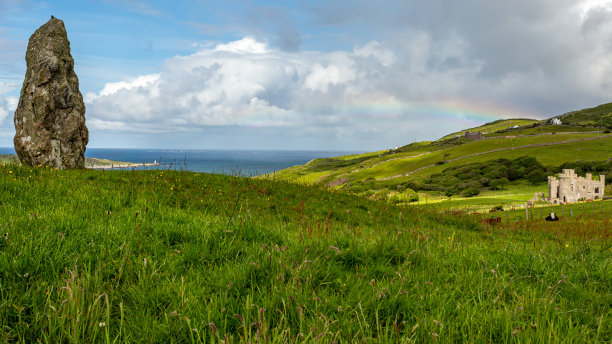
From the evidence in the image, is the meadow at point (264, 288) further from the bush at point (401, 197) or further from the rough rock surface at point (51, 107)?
the bush at point (401, 197)

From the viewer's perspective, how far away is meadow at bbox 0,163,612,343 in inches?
104

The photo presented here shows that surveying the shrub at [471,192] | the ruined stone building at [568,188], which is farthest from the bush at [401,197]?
the shrub at [471,192]

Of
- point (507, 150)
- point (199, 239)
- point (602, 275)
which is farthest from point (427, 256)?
point (507, 150)

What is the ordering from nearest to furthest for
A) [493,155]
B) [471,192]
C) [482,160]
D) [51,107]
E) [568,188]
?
[51,107], [568,188], [471,192], [482,160], [493,155]

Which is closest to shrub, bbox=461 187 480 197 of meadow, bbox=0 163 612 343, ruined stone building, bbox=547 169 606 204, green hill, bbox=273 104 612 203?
green hill, bbox=273 104 612 203

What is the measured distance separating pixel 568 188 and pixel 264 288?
348 feet

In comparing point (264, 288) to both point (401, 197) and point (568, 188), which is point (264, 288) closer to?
point (401, 197)

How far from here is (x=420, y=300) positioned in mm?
3314

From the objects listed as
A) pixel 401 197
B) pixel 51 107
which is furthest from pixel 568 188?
pixel 51 107

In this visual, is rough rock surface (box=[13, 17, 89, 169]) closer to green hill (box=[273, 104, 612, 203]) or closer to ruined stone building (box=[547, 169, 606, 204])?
green hill (box=[273, 104, 612, 203])

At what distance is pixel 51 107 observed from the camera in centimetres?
1673

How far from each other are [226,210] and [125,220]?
365cm

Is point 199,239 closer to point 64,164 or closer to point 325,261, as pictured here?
point 325,261

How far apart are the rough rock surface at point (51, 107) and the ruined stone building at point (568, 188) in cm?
9936
